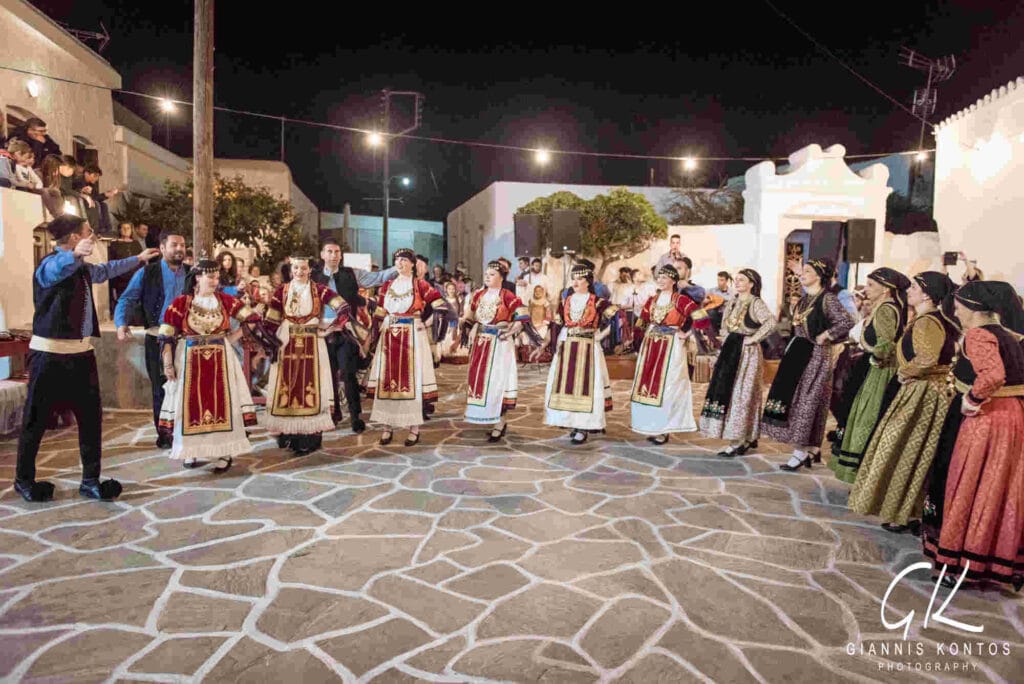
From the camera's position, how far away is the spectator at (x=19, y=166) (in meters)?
7.93

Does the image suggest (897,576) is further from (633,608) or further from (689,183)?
(689,183)

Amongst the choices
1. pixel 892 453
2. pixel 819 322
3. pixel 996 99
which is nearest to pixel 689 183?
pixel 996 99

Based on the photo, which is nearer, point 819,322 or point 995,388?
point 995,388

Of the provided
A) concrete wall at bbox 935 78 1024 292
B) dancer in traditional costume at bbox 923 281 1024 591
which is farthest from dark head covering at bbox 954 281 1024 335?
→ concrete wall at bbox 935 78 1024 292

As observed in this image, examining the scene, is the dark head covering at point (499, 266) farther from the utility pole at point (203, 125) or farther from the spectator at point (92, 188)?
the spectator at point (92, 188)

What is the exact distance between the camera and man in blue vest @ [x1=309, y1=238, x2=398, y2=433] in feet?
21.5

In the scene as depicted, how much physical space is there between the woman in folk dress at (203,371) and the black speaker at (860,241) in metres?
11.4

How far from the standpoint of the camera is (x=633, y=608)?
3367mm

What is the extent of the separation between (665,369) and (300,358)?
11.1 ft

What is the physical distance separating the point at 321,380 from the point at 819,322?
4.21 m

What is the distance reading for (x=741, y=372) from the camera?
6.29 meters

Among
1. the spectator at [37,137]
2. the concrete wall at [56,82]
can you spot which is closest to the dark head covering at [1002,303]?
the spectator at [37,137]

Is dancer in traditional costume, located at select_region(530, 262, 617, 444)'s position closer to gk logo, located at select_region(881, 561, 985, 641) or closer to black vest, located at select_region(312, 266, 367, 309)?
black vest, located at select_region(312, 266, 367, 309)

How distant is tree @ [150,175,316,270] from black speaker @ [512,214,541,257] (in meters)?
7.84
